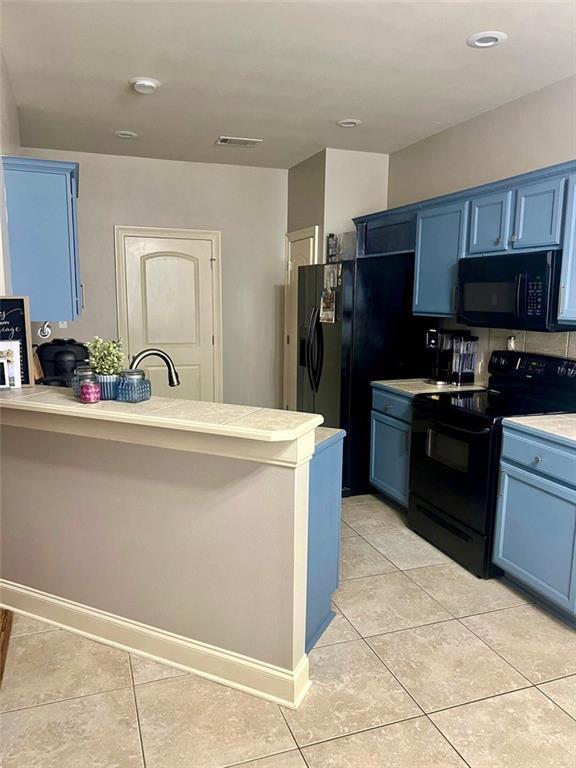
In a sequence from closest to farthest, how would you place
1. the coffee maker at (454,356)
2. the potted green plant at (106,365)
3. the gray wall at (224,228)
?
1. the potted green plant at (106,365)
2. the coffee maker at (454,356)
3. the gray wall at (224,228)

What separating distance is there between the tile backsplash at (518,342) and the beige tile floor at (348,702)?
4.52ft

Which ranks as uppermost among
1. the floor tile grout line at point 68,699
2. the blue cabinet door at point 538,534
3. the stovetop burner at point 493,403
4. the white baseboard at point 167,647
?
the stovetop burner at point 493,403

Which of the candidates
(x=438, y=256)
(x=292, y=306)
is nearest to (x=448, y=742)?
(x=438, y=256)

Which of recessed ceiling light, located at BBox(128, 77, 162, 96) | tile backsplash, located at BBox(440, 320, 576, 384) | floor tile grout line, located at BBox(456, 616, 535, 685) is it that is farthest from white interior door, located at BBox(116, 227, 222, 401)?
floor tile grout line, located at BBox(456, 616, 535, 685)

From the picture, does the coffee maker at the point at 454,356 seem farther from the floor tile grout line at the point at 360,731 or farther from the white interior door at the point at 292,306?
the floor tile grout line at the point at 360,731

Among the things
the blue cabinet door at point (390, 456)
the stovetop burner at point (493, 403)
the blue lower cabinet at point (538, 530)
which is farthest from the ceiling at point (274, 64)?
the blue cabinet door at point (390, 456)

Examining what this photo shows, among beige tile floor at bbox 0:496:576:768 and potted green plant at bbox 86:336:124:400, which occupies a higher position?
potted green plant at bbox 86:336:124:400

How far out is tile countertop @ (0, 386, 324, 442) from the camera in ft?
5.92

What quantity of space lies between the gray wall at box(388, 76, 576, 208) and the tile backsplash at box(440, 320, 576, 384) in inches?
37.7

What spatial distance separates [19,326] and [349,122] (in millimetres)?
2647

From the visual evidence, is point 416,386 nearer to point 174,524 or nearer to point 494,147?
point 494,147

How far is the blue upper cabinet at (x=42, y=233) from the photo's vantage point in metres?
2.75

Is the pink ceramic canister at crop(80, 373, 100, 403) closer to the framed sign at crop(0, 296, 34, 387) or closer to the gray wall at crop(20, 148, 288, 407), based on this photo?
the framed sign at crop(0, 296, 34, 387)

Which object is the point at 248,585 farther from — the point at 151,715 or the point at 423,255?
the point at 423,255
